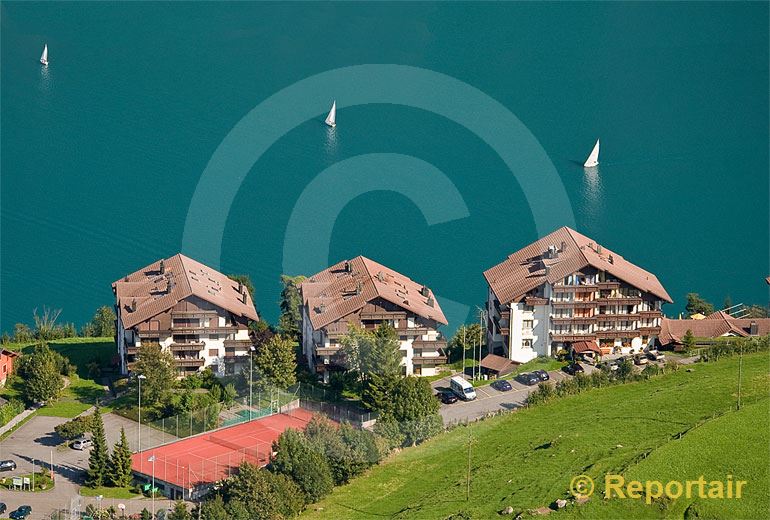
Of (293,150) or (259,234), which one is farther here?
(293,150)

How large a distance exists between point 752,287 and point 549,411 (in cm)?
4595

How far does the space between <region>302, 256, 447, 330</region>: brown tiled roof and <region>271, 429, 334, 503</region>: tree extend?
14960 millimetres

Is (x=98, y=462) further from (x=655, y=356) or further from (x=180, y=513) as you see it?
(x=655, y=356)

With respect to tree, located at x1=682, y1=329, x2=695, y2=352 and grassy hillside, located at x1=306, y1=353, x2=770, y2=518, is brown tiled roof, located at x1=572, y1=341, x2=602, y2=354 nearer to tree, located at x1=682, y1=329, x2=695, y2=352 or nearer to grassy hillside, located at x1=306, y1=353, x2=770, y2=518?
tree, located at x1=682, y1=329, x2=695, y2=352

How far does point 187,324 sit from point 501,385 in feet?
60.1

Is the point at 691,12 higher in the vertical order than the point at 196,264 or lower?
higher

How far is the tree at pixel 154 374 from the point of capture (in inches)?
2879

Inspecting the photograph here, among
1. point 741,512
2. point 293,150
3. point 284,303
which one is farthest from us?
point 293,150

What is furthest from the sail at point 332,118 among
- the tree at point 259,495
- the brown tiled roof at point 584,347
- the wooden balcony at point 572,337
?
the tree at point 259,495

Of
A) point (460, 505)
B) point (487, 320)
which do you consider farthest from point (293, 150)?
point (460, 505)

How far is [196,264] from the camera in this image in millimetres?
84750

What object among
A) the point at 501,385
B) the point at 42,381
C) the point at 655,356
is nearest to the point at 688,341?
the point at 655,356

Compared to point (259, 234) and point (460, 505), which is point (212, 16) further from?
point (460, 505)

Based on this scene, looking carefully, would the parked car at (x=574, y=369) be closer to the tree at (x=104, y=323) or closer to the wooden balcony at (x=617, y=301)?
the wooden balcony at (x=617, y=301)
